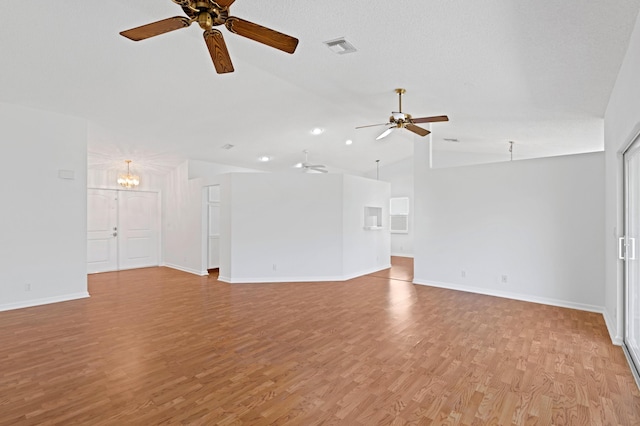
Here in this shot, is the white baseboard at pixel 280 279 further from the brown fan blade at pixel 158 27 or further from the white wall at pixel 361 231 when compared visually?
the brown fan blade at pixel 158 27

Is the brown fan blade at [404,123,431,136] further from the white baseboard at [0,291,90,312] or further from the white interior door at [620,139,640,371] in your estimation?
the white baseboard at [0,291,90,312]

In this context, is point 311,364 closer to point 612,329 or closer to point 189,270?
point 612,329

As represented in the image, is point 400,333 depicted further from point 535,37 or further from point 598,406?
point 535,37

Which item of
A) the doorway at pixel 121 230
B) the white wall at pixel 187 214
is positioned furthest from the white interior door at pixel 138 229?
the white wall at pixel 187 214

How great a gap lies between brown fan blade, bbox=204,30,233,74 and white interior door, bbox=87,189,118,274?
6.82m

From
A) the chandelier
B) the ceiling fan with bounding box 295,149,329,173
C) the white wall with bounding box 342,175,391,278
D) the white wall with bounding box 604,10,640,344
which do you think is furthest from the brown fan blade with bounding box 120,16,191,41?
the chandelier

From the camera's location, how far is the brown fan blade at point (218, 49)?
222cm

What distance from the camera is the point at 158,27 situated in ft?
7.14

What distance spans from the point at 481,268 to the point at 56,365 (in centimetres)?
563

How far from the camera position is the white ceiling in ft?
8.64

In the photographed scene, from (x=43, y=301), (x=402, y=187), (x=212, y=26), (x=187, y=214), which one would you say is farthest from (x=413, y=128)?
(x=402, y=187)

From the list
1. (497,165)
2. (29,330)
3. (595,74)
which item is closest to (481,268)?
(497,165)

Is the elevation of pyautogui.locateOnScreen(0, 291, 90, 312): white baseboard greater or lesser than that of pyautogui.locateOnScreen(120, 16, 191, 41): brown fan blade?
lesser

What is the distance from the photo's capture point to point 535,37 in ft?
8.62
